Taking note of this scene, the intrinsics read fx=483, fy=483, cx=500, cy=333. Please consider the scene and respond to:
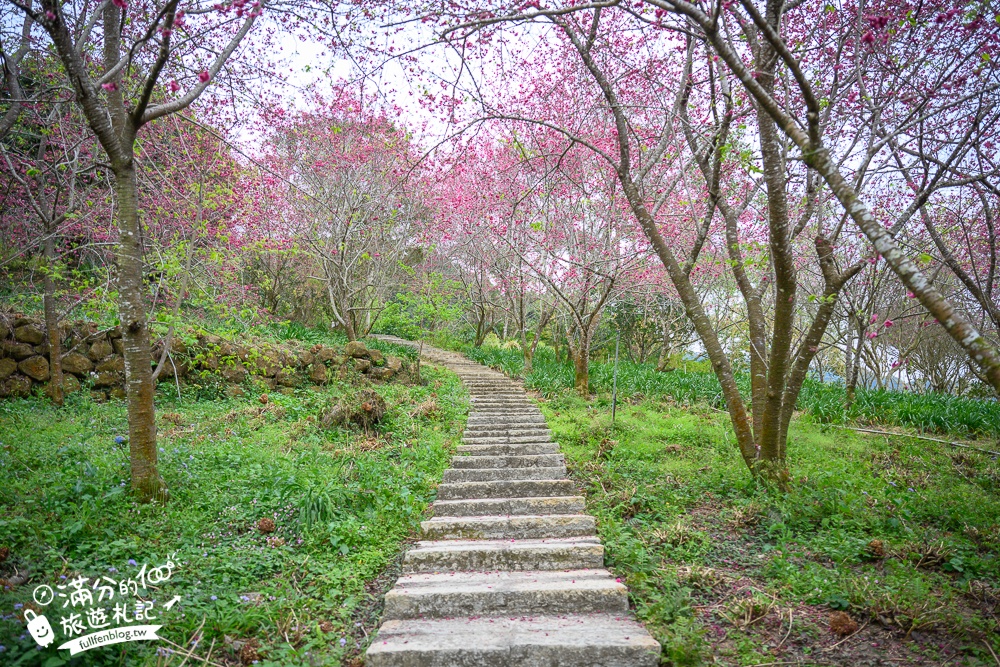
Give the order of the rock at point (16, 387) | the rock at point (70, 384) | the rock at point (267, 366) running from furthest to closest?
the rock at point (267, 366) → the rock at point (70, 384) → the rock at point (16, 387)

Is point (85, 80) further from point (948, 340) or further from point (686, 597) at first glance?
point (948, 340)

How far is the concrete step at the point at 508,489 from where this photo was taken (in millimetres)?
5465

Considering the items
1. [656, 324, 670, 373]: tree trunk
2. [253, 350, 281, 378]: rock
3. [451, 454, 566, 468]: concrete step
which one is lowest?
[451, 454, 566, 468]: concrete step

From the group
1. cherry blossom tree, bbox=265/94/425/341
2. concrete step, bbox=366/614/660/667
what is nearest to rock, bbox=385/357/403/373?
cherry blossom tree, bbox=265/94/425/341

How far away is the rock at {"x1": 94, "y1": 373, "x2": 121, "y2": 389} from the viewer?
8.37 meters

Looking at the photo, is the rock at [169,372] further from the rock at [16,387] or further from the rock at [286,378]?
the rock at [16,387]

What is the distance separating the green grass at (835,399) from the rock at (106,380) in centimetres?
805

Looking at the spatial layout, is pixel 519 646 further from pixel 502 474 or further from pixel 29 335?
pixel 29 335

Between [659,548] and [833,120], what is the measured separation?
5.75 meters

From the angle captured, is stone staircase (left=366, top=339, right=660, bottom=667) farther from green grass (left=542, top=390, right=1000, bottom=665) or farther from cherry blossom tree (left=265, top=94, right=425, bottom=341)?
cherry blossom tree (left=265, top=94, right=425, bottom=341)

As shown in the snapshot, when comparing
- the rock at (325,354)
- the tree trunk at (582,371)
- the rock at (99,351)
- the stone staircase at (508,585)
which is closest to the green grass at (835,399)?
the tree trunk at (582,371)

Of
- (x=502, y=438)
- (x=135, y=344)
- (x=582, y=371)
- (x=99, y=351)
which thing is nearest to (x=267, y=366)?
(x=99, y=351)

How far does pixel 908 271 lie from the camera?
2.66m
